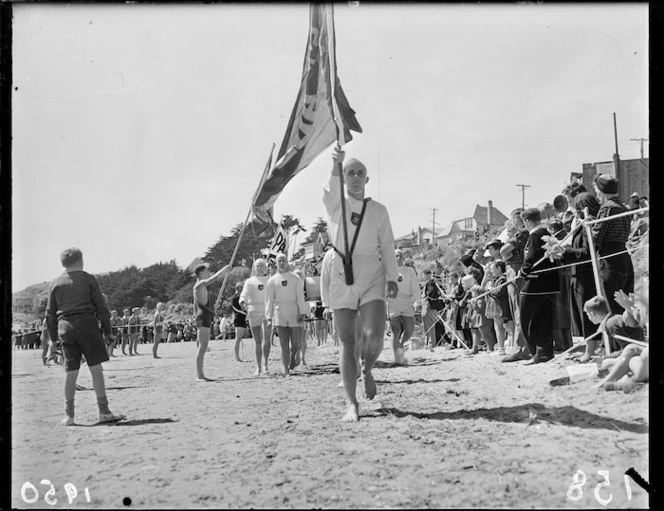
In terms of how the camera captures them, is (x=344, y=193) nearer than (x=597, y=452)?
No

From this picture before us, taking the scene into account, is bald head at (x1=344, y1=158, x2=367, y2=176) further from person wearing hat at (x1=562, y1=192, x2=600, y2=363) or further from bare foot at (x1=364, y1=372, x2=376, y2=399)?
person wearing hat at (x1=562, y1=192, x2=600, y2=363)

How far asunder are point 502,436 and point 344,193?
2.41m

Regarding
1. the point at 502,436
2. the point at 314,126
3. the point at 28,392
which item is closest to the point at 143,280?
the point at 28,392

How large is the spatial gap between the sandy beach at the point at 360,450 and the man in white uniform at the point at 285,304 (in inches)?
99.4

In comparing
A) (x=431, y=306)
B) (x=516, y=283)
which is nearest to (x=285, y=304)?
(x=516, y=283)

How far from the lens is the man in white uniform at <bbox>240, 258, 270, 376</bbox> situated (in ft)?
34.8

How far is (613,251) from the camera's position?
6.41 meters

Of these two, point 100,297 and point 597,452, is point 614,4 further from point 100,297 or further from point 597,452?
point 100,297

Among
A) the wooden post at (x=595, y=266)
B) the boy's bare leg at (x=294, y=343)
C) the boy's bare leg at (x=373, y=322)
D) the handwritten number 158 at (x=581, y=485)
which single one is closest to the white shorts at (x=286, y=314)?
the boy's bare leg at (x=294, y=343)

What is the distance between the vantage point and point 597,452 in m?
3.74

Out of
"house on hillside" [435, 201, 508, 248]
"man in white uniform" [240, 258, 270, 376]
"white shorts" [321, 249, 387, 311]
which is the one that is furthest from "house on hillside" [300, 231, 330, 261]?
"house on hillside" [435, 201, 508, 248]

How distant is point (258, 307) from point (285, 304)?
1.41 meters

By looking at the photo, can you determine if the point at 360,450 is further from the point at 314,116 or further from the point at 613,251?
the point at 314,116

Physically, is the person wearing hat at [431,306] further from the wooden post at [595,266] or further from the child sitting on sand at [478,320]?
the wooden post at [595,266]
